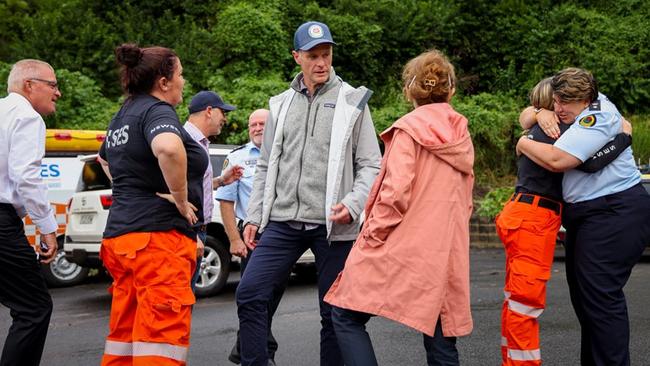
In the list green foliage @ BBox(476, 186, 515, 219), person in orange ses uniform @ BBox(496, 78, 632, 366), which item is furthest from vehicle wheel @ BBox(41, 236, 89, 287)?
person in orange ses uniform @ BBox(496, 78, 632, 366)

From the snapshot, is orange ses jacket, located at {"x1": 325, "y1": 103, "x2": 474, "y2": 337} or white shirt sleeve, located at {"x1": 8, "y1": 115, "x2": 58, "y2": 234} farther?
white shirt sleeve, located at {"x1": 8, "y1": 115, "x2": 58, "y2": 234}

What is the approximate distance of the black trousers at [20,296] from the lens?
566 cm

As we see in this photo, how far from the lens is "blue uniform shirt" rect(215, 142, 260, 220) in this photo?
732 centimetres

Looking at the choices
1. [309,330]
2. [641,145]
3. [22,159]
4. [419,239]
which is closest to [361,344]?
[419,239]

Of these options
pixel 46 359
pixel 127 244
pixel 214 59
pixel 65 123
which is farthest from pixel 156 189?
pixel 214 59

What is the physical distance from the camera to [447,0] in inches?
890

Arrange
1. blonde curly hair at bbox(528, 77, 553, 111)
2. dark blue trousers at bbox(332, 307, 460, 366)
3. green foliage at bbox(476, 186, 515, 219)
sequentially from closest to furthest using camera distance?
dark blue trousers at bbox(332, 307, 460, 366), blonde curly hair at bbox(528, 77, 553, 111), green foliage at bbox(476, 186, 515, 219)

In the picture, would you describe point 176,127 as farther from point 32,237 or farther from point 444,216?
point 32,237

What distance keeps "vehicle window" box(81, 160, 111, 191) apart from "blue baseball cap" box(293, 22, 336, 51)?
6239 mm

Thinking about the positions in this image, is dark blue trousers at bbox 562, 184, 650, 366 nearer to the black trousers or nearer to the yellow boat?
the black trousers

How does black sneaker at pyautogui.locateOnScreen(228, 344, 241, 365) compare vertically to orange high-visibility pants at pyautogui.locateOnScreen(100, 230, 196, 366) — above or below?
below

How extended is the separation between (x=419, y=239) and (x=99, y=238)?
22.5 feet

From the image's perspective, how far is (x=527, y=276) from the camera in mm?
5723

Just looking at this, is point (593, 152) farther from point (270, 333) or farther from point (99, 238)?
point (99, 238)
